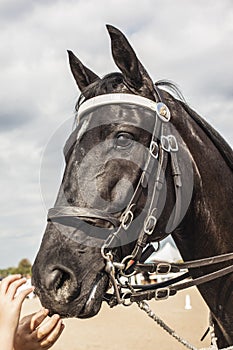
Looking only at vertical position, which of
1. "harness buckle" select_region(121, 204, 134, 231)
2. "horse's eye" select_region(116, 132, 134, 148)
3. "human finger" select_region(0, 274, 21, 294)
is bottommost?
"human finger" select_region(0, 274, 21, 294)

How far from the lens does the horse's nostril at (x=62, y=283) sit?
300 centimetres

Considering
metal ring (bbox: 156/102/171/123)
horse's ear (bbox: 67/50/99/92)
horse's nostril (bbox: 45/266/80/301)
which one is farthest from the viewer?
horse's ear (bbox: 67/50/99/92)

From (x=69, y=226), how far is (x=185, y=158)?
35.6 inches

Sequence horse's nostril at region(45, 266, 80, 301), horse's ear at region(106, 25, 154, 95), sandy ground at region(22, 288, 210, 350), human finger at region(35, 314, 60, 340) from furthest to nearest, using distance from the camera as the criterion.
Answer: sandy ground at region(22, 288, 210, 350), horse's ear at region(106, 25, 154, 95), horse's nostril at region(45, 266, 80, 301), human finger at region(35, 314, 60, 340)

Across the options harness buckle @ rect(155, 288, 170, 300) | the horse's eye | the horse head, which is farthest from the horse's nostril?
the horse's eye

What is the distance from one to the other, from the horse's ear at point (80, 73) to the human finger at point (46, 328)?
5.82 ft

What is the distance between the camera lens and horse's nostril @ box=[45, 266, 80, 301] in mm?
3002

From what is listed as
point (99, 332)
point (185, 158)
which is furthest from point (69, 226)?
point (99, 332)

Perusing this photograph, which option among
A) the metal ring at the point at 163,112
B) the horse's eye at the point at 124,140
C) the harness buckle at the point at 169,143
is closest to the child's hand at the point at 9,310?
the horse's eye at the point at 124,140

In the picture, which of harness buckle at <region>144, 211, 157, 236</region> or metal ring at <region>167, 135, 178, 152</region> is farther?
metal ring at <region>167, 135, 178, 152</region>

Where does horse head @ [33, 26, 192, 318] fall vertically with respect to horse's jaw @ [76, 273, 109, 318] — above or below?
above

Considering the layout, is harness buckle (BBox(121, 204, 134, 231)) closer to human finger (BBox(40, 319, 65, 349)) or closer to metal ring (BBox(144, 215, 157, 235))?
metal ring (BBox(144, 215, 157, 235))

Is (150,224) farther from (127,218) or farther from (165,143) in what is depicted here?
(165,143)

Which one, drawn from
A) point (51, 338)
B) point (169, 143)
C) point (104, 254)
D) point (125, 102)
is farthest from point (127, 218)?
point (51, 338)
